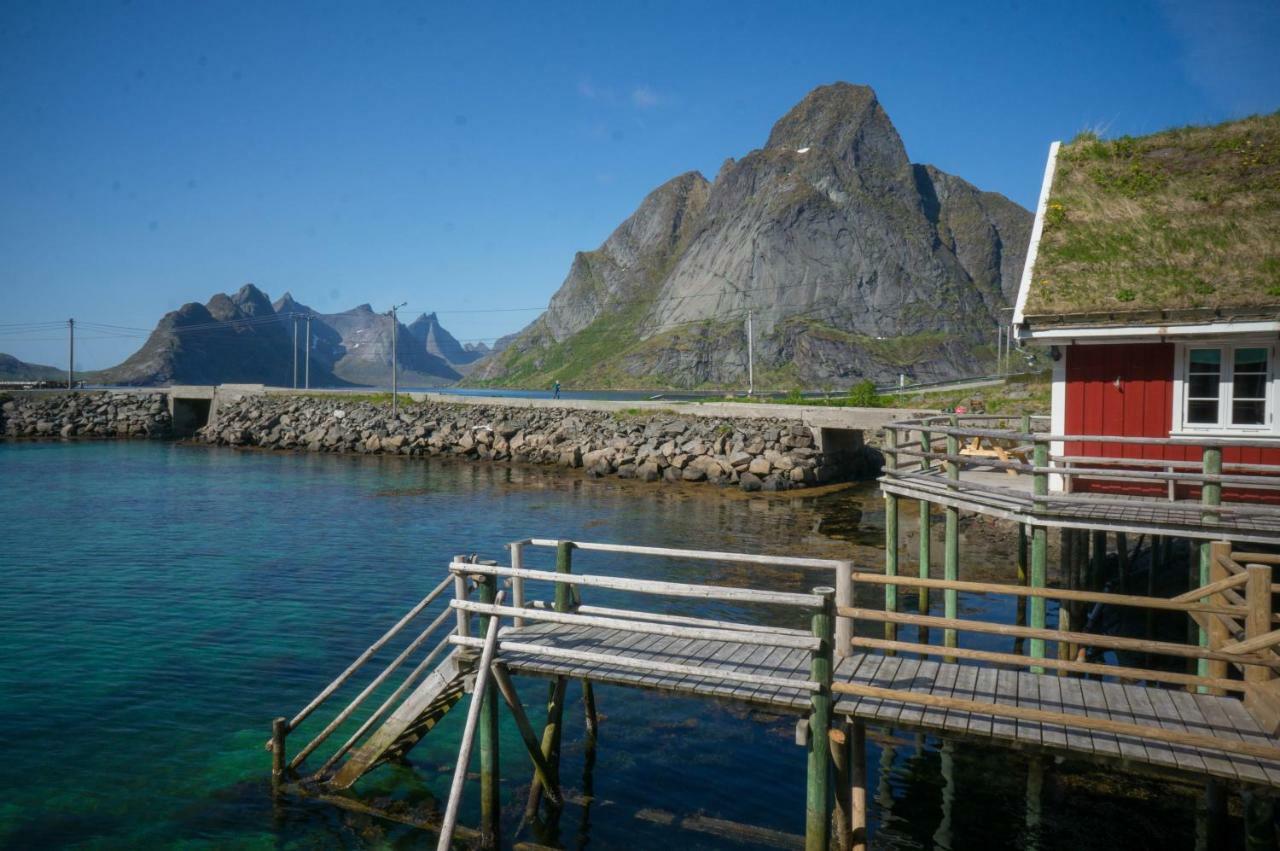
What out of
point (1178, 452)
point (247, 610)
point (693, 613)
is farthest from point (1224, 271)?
point (247, 610)

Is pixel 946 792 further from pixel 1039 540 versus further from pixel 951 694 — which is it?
pixel 1039 540

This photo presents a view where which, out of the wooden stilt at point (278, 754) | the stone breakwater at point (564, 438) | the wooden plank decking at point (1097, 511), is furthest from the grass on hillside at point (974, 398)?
the wooden stilt at point (278, 754)

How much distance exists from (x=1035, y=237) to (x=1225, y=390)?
497 cm

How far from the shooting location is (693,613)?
18.9 m

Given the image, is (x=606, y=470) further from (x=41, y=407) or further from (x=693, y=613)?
(x=41, y=407)

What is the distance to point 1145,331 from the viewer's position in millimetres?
14828

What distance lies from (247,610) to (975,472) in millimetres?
17140

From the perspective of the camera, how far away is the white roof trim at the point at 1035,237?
16125mm

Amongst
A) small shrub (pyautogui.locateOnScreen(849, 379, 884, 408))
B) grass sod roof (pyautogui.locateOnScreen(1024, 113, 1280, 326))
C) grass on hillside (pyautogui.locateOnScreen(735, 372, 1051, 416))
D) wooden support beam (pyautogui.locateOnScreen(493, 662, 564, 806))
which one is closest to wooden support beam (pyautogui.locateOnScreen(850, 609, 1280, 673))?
wooden support beam (pyautogui.locateOnScreen(493, 662, 564, 806))

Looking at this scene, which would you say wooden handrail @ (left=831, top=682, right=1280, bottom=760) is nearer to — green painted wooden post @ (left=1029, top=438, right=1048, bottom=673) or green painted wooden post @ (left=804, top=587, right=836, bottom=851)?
green painted wooden post @ (left=804, top=587, right=836, bottom=851)

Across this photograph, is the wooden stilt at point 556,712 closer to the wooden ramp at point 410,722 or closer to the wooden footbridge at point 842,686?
the wooden footbridge at point 842,686

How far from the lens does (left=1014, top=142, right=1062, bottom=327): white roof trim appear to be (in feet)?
52.9

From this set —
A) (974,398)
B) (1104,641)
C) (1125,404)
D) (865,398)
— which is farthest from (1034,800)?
(974,398)

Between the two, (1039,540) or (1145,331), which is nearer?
(1039,540)
